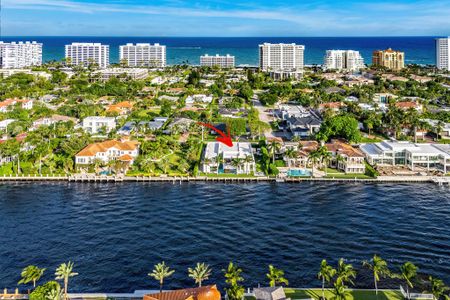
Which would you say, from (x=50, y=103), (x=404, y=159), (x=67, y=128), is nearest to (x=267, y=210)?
(x=404, y=159)

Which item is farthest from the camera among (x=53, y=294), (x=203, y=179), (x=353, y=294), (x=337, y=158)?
(x=337, y=158)

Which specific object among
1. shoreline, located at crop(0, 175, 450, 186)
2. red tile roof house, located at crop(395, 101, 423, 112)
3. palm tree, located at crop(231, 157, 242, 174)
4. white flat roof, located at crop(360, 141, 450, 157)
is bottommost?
shoreline, located at crop(0, 175, 450, 186)

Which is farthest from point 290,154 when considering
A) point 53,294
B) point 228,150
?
point 53,294

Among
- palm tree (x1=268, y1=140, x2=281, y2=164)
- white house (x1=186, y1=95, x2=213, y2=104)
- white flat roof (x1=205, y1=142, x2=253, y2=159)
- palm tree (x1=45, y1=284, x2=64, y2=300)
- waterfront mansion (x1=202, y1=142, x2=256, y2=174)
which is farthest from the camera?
white house (x1=186, y1=95, x2=213, y2=104)

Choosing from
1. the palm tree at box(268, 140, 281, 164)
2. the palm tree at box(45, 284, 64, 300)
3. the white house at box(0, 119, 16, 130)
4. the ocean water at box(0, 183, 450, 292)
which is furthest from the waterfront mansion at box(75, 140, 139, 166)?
the palm tree at box(45, 284, 64, 300)

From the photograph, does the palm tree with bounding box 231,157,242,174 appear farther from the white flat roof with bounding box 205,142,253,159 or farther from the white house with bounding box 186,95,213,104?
the white house with bounding box 186,95,213,104

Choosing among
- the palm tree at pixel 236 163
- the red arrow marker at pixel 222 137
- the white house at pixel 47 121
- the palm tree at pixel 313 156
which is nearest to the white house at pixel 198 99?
the red arrow marker at pixel 222 137

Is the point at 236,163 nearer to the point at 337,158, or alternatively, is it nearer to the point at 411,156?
the point at 337,158

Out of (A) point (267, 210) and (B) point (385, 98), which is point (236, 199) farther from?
(B) point (385, 98)
